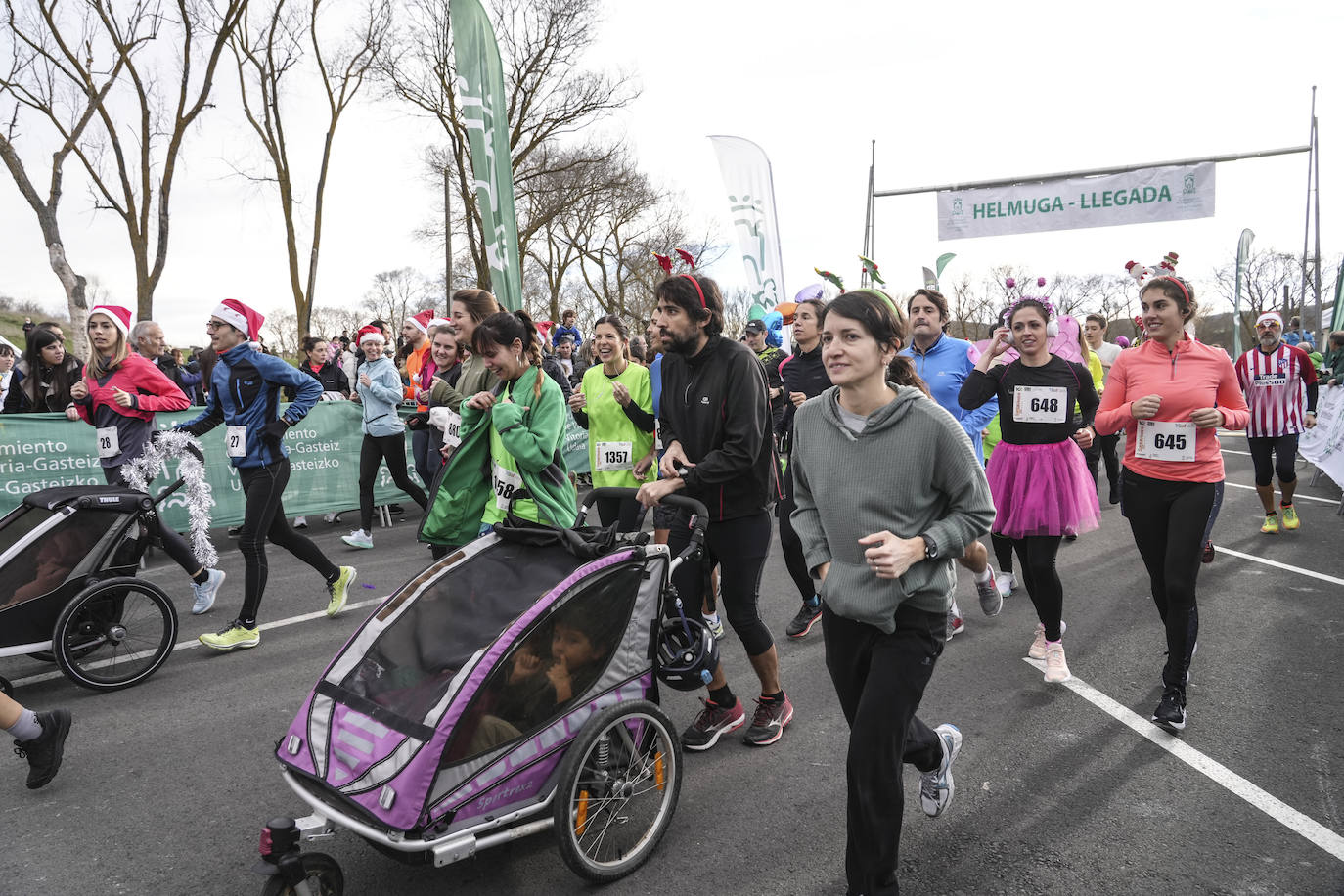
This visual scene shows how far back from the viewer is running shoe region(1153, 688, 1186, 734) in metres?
3.66

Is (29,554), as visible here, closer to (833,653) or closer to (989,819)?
(833,653)

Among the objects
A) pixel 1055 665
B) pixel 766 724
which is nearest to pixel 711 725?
pixel 766 724

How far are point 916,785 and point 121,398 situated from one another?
5.54m

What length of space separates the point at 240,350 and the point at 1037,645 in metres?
5.07

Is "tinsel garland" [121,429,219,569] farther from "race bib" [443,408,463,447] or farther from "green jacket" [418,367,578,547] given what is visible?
"green jacket" [418,367,578,547]

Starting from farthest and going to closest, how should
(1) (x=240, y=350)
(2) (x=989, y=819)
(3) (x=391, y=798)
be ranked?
(1) (x=240, y=350)
(2) (x=989, y=819)
(3) (x=391, y=798)

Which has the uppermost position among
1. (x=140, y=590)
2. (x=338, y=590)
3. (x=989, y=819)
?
(x=140, y=590)

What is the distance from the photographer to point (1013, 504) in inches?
173

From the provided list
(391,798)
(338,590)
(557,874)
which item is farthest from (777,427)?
(391,798)

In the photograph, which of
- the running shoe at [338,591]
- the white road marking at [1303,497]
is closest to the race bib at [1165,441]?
the running shoe at [338,591]

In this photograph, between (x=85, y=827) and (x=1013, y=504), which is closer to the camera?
(x=85, y=827)

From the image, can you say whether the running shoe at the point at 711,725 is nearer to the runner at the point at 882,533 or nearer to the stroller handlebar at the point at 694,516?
the stroller handlebar at the point at 694,516

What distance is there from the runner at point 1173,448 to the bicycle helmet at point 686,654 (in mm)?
2229

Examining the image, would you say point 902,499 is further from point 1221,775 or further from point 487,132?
point 487,132
